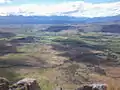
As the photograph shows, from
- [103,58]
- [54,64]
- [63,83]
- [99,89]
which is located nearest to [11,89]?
[99,89]

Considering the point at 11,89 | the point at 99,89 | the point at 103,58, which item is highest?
the point at 99,89

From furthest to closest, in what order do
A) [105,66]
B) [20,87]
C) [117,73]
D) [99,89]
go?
[105,66] < [117,73] < [20,87] < [99,89]

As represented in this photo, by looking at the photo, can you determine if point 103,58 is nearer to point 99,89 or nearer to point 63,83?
point 63,83

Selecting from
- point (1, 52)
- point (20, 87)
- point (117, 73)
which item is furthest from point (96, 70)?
point (20, 87)

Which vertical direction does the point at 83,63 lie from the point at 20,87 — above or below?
below

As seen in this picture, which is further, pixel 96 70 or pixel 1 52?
pixel 1 52

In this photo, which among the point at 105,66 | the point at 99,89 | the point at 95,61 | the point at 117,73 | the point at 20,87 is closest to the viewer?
the point at 99,89

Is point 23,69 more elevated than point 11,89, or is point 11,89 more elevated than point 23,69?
point 11,89

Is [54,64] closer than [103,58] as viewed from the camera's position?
Yes

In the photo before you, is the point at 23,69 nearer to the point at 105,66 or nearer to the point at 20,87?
the point at 105,66
